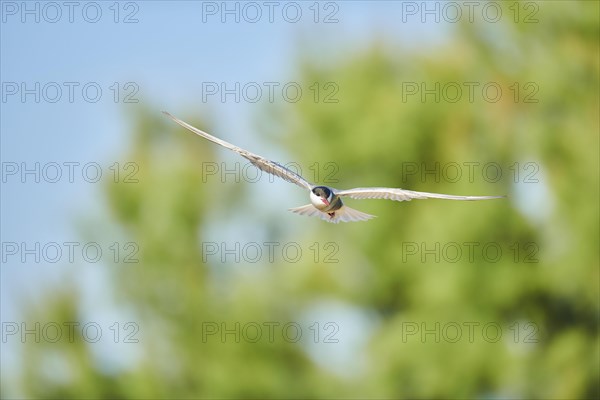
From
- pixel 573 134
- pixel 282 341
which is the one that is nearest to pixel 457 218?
pixel 573 134

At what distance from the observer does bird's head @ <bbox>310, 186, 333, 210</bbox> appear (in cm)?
583

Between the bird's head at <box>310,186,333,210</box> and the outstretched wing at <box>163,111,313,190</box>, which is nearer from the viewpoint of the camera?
the outstretched wing at <box>163,111,313,190</box>

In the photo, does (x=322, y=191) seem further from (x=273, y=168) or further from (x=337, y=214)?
(x=337, y=214)

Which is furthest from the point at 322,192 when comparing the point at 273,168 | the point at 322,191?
the point at 273,168

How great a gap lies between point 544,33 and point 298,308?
404cm

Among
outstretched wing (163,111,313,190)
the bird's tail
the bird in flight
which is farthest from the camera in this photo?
the bird's tail

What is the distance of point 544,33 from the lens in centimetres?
1393

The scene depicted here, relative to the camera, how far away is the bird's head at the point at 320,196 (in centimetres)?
583

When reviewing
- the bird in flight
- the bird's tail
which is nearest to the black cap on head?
the bird in flight

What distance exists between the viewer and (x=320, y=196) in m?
5.85

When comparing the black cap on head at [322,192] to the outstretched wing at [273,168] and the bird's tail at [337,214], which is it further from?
the bird's tail at [337,214]

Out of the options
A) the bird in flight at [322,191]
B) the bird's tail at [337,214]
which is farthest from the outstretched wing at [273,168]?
the bird's tail at [337,214]

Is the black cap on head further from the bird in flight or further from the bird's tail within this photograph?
the bird's tail

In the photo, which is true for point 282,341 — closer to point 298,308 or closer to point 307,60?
point 298,308
